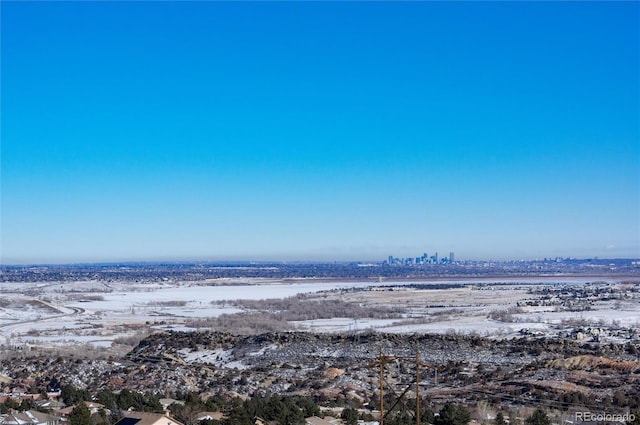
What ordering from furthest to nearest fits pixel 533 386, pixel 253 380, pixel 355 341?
pixel 355 341, pixel 253 380, pixel 533 386

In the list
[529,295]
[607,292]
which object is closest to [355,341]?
[529,295]

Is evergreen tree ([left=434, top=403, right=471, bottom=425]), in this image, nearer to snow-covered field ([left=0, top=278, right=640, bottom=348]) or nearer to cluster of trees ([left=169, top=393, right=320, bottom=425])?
cluster of trees ([left=169, top=393, right=320, bottom=425])

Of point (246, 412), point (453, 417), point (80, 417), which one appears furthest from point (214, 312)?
point (453, 417)

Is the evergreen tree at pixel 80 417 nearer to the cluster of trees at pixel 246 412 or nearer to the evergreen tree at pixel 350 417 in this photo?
the cluster of trees at pixel 246 412

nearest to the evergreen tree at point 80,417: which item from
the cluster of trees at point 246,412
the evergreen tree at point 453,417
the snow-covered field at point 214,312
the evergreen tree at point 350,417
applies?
the cluster of trees at point 246,412

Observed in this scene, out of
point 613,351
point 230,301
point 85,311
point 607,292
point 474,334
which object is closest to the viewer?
point 613,351

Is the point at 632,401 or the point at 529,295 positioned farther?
the point at 529,295

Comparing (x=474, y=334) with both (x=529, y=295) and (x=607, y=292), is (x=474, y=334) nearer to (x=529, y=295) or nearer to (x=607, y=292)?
(x=529, y=295)

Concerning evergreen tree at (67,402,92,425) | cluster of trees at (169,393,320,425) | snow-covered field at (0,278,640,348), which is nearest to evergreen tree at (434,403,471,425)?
cluster of trees at (169,393,320,425)
